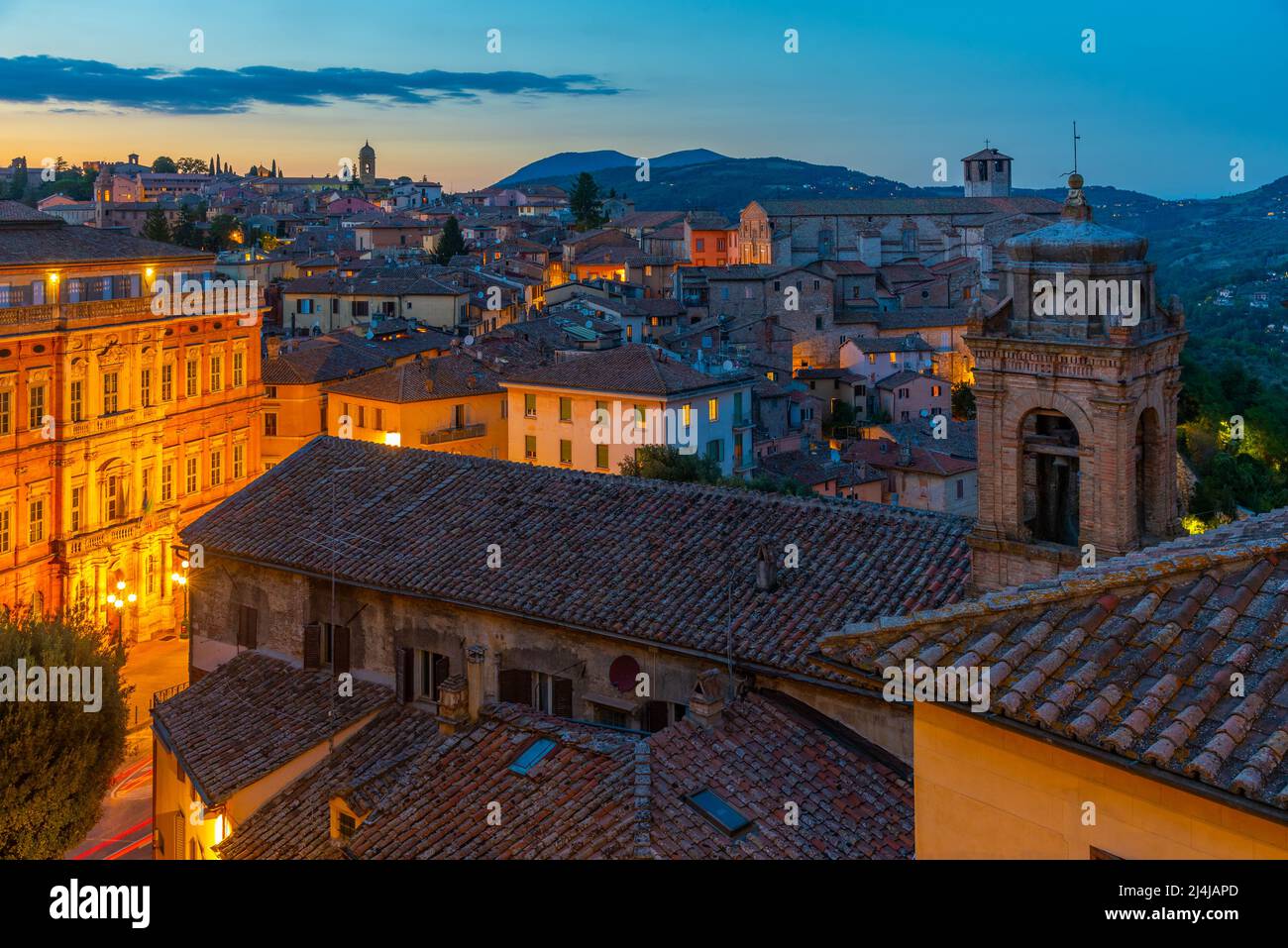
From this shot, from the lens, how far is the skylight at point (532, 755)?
1506cm

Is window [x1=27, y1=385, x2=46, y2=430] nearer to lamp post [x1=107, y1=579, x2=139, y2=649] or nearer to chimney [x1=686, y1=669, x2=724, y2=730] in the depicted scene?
lamp post [x1=107, y1=579, x2=139, y2=649]

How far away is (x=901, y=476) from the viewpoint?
174 feet

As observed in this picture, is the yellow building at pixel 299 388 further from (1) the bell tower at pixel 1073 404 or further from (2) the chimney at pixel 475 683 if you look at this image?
(1) the bell tower at pixel 1073 404

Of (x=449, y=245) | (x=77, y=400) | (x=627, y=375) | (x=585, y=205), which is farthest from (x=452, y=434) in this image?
(x=585, y=205)

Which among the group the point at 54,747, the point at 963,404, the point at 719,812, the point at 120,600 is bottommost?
the point at 120,600

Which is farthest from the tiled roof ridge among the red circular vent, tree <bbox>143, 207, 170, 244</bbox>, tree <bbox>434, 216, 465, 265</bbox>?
tree <bbox>434, 216, 465, 265</bbox>

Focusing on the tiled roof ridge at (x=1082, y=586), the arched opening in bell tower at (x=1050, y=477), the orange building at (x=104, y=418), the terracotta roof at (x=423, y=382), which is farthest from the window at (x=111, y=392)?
the tiled roof ridge at (x=1082, y=586)

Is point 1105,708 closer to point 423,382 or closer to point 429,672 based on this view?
point 429,672

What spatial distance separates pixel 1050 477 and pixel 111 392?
34361 mm

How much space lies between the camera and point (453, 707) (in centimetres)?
1659
